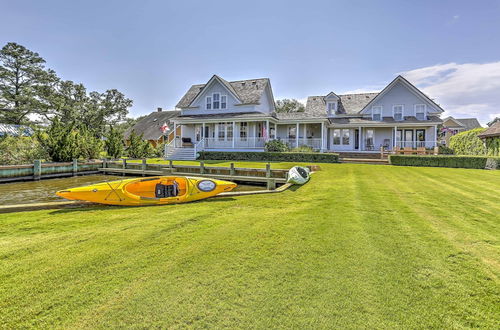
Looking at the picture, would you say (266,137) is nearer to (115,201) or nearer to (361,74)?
(361,74)

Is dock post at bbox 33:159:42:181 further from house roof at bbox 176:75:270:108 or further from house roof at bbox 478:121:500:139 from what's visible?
house roof at bbox 478:121:500:139

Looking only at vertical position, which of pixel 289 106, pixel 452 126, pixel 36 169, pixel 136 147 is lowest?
pixel 36 169

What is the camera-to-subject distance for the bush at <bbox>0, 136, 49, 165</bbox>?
16.6 metres

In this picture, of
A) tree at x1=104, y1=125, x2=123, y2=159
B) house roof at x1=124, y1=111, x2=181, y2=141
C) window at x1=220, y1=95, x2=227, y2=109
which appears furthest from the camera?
house roof at x1=124, y1=111, x2=181, y2=141

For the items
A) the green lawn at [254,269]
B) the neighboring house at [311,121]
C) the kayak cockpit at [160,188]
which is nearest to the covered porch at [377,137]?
the neighboring house at [311,121]

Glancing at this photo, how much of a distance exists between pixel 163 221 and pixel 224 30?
1566 cm

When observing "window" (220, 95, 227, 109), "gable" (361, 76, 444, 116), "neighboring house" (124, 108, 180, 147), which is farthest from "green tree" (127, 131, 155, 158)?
"gable" (361, 76, 444, 116)

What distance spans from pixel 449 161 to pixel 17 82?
49311 mm

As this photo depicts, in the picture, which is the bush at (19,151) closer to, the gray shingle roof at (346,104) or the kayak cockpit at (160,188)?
the kayak cockpit at (160,188)

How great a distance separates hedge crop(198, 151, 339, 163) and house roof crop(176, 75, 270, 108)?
6.70 metres

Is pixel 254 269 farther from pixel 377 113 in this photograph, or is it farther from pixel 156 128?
pixel 156 128

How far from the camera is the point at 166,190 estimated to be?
8523 mm

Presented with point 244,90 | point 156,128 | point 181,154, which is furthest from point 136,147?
point 156,128

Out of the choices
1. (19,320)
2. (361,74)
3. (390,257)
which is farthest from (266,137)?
(19,320)
